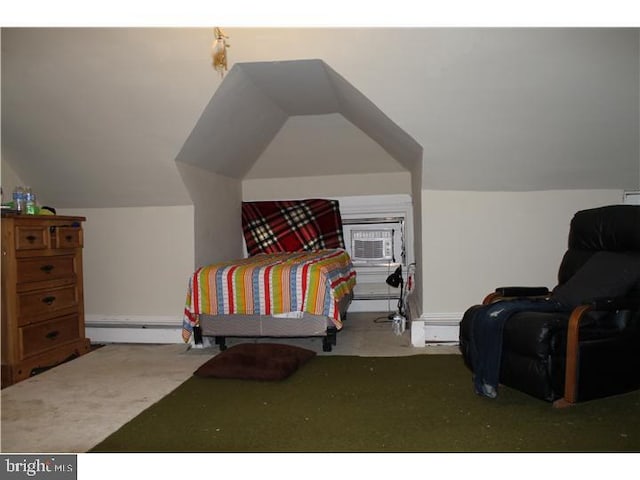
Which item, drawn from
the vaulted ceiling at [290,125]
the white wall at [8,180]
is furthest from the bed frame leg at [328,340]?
the white wall at [8,180]

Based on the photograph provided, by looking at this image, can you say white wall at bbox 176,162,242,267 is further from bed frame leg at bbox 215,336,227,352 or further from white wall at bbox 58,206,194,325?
bed frame leg at bbox 215,336,227,352

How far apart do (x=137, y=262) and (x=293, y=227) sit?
180cm

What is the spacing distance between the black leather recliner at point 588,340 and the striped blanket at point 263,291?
1180mm

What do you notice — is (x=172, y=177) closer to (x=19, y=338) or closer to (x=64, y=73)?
(x=64, y=73)

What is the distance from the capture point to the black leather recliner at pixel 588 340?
7.64 ft

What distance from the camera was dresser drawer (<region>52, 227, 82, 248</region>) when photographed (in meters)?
3.59

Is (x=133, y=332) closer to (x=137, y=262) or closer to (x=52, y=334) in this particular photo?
(x=137, y=262)

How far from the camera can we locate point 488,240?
3.84m

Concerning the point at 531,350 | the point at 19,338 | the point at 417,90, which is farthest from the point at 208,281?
the point at 531,350

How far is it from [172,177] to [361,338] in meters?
2.10

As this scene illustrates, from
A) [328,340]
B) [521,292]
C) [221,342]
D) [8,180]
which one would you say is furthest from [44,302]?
[521,292]

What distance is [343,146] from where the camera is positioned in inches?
204

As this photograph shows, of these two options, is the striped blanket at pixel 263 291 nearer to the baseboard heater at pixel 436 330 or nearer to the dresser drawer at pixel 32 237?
the baseboard heater at pixel 436 330
